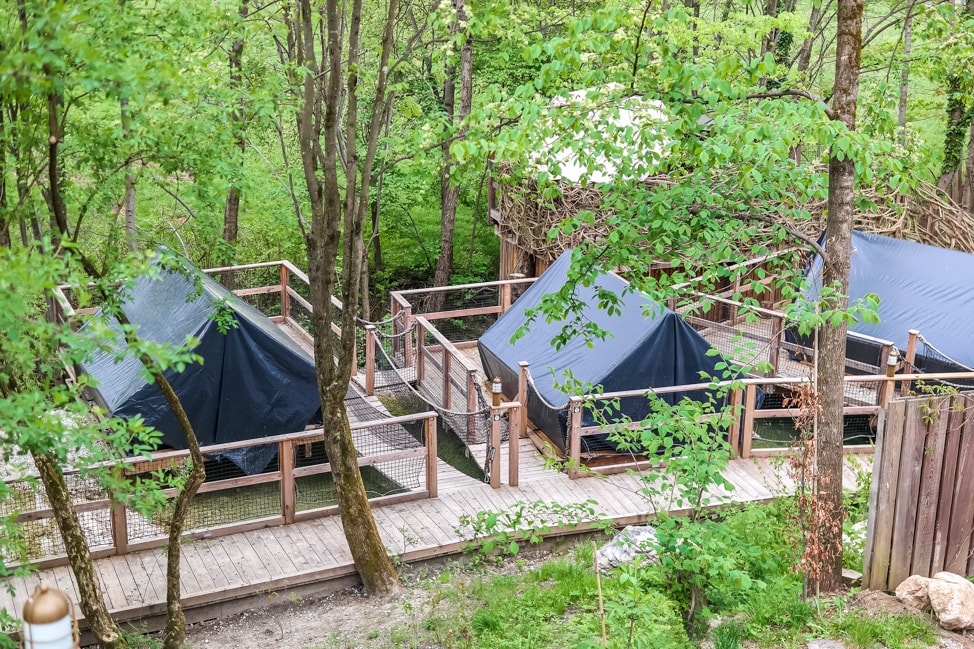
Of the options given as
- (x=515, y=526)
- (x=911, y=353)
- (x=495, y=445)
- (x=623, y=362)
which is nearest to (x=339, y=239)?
(x=515, y=526)

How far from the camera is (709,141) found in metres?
6.02

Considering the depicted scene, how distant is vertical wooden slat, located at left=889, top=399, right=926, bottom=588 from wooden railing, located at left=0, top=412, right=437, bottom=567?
14.5ft

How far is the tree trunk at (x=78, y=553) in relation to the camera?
584cm

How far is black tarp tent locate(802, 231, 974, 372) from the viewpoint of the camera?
12.3m

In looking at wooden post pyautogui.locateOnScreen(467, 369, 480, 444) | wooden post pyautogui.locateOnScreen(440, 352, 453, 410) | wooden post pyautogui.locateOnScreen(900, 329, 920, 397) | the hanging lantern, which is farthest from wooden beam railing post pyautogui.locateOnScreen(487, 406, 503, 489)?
the hanging lantern

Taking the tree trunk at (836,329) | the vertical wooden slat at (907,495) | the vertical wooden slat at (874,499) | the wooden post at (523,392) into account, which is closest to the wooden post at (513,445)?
the wooden post at (523,392)

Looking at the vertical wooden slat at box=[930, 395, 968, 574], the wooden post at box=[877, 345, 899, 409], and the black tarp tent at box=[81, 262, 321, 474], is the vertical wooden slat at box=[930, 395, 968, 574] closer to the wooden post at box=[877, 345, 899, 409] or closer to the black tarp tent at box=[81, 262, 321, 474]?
the wooden post at box=[877, 345, 899, 409]

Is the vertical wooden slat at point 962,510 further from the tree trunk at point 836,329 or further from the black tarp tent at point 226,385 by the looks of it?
the black tarp tent at point 226,385

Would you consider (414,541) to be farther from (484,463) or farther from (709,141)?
(709,141)

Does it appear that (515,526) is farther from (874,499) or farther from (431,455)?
(874,499)

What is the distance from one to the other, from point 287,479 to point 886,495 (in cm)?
524

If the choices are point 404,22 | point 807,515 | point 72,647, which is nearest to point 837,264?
point 807,515

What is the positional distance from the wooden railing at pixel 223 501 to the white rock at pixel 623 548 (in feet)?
6.80

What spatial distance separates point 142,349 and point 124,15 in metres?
2.27
